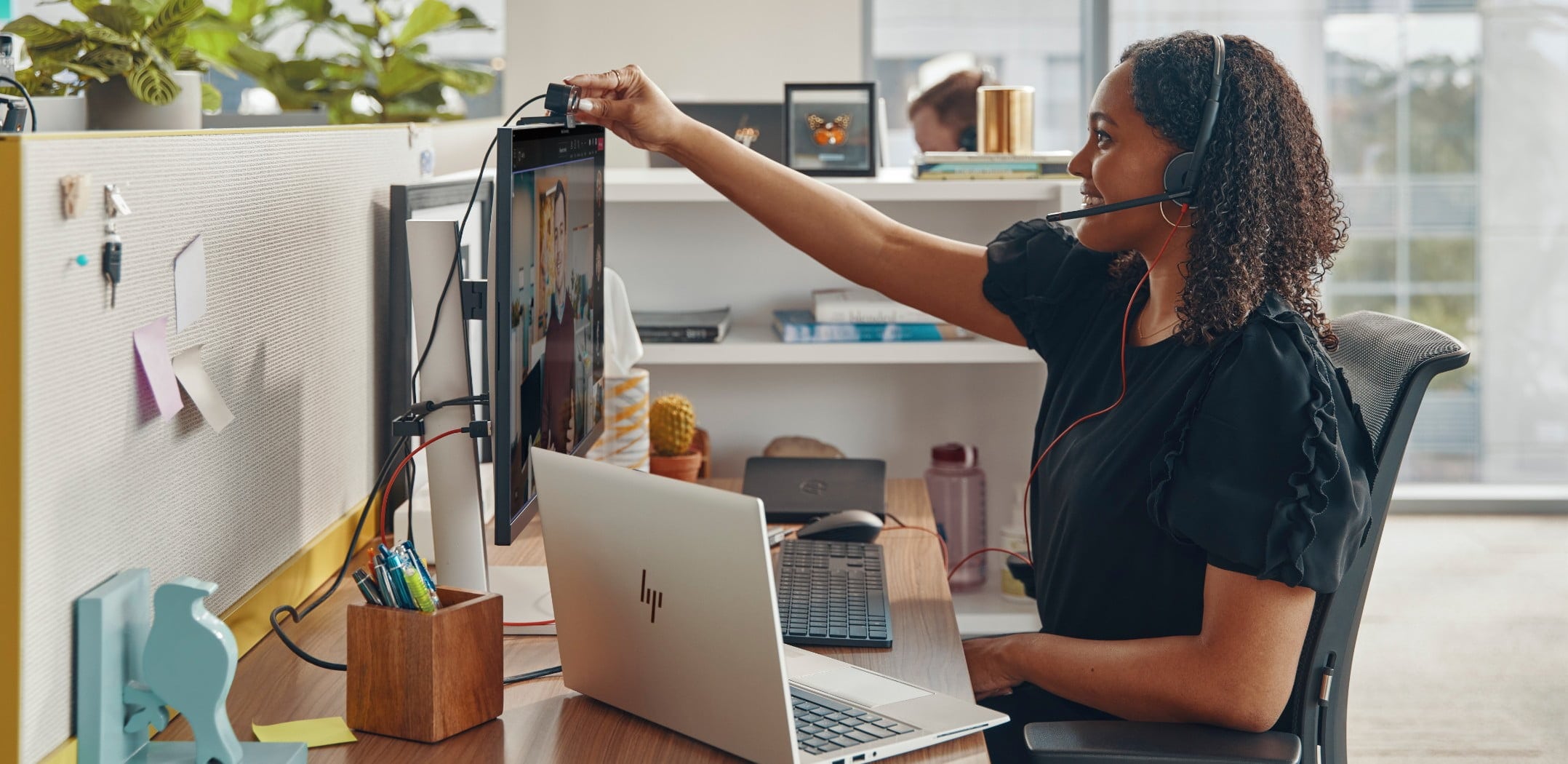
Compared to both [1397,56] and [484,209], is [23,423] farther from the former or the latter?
[1397,56]

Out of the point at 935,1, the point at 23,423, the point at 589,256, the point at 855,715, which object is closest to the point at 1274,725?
the point at 855,715

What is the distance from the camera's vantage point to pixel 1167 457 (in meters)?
1.14

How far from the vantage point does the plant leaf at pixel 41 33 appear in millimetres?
1404

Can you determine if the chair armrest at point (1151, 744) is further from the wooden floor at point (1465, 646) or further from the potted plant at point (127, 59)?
the wooden floor at point (1465, 646)

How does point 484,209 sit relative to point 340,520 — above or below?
above

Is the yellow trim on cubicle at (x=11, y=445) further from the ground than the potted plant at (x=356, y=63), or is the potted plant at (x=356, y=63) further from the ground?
the potted plant at (x=356, y=63)

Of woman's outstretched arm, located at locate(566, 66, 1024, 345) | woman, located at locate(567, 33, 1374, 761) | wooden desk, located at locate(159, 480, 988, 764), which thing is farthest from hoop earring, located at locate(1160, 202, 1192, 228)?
wooden desk, located at locate(159, 480, 988, 764)

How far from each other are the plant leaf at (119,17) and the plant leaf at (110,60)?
8 centimetres

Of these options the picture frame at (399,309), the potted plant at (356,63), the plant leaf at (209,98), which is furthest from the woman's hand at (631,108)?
the potted plant at (356,63)

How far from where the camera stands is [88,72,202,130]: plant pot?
1.35m

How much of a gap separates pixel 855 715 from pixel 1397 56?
388 cm

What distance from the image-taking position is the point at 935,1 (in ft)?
14.2

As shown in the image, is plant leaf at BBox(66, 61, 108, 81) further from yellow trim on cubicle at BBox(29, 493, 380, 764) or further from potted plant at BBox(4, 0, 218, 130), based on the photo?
yellow trim on cubicle at BBox(29, 493, 380, 764)

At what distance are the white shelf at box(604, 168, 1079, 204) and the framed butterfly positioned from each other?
0.07 m
